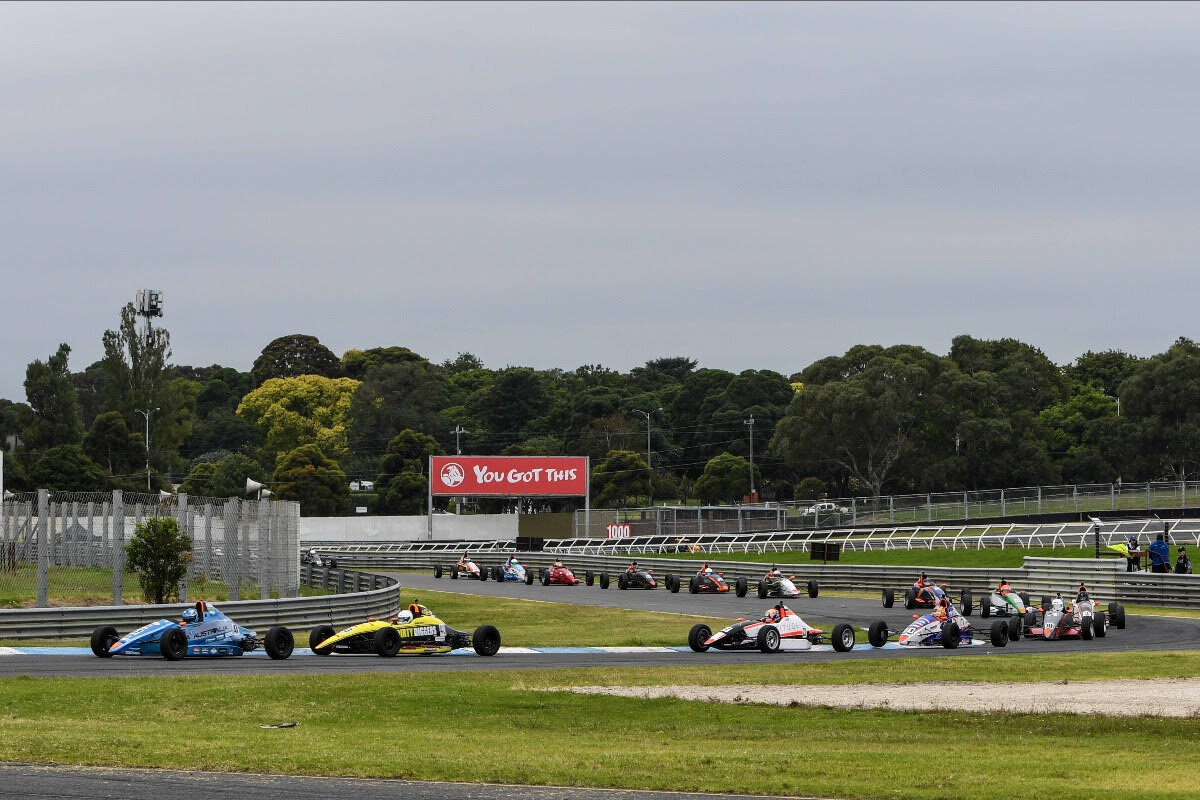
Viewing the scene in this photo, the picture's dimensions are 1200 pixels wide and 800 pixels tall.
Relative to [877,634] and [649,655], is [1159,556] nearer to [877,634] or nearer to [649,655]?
[877,634]

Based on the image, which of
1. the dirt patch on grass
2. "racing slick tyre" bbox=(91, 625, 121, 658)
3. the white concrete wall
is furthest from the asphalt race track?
the white concrete wall

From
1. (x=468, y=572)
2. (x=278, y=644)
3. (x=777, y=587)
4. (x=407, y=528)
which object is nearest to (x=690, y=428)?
(x=407, y=528)

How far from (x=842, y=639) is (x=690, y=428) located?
9469 centimetres

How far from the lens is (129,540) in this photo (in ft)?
99.7

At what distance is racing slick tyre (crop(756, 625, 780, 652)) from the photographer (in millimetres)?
26281

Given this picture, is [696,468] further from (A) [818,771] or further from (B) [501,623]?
(A) [818,771]

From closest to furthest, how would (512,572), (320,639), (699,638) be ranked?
(320,639)
(699,638)
(512,572)

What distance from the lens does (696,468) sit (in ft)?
384

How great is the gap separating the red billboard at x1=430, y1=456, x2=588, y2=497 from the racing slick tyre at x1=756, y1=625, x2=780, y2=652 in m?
55.7

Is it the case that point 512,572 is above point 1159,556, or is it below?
below

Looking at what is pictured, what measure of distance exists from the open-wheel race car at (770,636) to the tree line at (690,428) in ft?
203

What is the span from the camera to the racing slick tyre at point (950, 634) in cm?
2745

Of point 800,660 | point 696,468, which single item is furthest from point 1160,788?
point 696,468

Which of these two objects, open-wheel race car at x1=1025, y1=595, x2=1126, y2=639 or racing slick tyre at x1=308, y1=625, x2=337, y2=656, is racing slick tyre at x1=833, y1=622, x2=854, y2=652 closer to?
open-wheel race car at x1=1025, y1=595, x2=1126, y2=639
